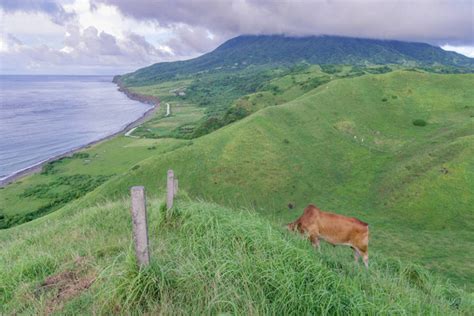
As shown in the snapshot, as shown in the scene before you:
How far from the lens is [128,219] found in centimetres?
1320

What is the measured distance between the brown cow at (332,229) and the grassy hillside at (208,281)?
1973 millimetres

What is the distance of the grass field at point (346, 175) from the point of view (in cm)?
1617

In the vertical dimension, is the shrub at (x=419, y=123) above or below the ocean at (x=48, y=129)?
above

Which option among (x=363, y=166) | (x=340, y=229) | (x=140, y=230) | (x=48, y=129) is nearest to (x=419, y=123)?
(x=363, y=166)

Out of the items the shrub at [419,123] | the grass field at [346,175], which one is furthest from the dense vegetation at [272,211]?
the shrub at [419,123]

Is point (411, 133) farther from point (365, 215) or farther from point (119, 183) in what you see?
point (119, 183)

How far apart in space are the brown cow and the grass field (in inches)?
44.0

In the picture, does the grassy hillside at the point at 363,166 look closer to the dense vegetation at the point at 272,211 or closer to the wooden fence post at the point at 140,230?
the dense vegetation at the point at 272,211

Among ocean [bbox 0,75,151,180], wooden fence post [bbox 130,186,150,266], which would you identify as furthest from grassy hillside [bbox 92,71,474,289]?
ocean [bbox 0,75,151,180]

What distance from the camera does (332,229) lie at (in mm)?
11273

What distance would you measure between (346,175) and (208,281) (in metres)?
31.9

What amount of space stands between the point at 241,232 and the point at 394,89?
53.2 metres

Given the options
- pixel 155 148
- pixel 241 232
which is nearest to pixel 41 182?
pixel 155 148

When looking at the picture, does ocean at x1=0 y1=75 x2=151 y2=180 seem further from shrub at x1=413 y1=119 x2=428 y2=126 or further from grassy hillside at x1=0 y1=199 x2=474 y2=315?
shrub at x1=413 y1=119 x2=428 y2=126
